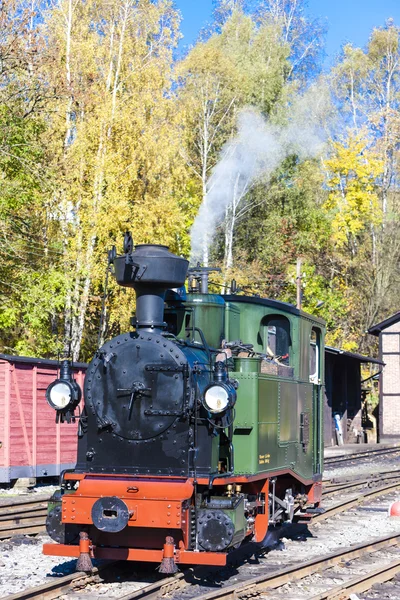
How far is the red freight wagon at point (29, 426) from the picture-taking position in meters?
15.7

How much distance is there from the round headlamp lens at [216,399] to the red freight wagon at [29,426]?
864 cm

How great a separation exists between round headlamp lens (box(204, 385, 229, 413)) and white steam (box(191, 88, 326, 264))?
67.2 ft

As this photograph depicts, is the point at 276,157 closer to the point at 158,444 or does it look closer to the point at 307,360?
the point at 307,360

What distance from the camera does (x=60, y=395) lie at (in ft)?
27.5

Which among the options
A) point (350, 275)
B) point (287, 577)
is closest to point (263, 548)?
point (287, 577)

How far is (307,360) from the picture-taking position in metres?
10.4

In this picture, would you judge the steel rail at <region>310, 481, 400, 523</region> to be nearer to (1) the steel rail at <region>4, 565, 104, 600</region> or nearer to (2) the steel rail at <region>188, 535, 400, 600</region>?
(2) the steel rail at <region>188, 535, 400, 600</region>

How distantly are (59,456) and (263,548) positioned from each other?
779 cm

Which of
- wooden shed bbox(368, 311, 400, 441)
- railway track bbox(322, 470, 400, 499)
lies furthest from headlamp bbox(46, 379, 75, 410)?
wooden shed bbox(368, 311, 400, 441)

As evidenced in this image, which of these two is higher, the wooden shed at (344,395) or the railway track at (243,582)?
the wooden shed at (344,395)

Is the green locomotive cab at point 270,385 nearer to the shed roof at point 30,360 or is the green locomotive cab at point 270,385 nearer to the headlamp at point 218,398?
the headlamp at point 218,398

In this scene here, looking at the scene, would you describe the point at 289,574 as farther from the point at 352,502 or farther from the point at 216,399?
the point at 352,502

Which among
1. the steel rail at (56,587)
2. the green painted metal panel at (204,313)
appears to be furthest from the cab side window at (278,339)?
the steel rail at (56,587)

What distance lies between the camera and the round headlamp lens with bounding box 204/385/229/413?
766 centimetres
